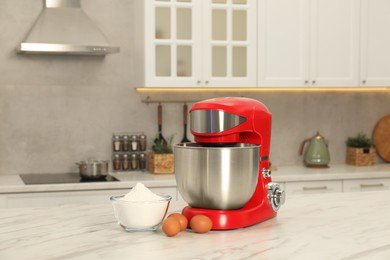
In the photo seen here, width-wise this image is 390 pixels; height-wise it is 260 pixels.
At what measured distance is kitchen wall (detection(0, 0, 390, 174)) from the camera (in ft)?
14.0

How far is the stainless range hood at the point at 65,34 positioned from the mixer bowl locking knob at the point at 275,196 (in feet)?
7.04

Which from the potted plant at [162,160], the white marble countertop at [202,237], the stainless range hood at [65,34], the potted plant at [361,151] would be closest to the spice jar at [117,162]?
the potted plant at [162,160]

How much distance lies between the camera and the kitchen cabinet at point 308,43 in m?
4.38

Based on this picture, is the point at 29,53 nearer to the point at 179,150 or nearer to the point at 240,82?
the point at 240,82

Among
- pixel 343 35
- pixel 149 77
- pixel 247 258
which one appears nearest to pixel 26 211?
pixel 247 258

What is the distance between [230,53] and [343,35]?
855 mm

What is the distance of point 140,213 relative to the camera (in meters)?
1.90

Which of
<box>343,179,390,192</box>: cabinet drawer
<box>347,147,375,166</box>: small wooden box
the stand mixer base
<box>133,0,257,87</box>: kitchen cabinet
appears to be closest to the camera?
the stand mixer base

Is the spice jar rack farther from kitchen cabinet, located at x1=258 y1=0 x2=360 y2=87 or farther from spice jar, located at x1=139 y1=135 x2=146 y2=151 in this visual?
kitchen cabinet, located at x1=258 y1=0 x2=360 y2=87

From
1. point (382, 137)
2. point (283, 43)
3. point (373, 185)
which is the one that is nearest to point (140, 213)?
point (283, 43)

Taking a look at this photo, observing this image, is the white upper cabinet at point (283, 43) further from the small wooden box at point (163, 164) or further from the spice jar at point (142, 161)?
the spice jar at point (142, 161)

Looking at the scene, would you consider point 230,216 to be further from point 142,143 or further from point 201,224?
point 142,143

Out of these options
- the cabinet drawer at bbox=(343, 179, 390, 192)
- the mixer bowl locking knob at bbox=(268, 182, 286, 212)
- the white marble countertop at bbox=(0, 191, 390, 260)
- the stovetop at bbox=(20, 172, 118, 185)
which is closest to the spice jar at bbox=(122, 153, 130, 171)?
the stovetop at bbox=(20, 172, 118, 185)

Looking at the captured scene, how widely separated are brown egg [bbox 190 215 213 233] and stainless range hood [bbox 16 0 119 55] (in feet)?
7.67
